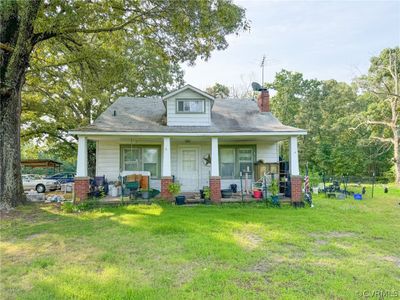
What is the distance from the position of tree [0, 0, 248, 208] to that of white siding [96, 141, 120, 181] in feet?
10.8

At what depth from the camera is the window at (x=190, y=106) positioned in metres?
12.3

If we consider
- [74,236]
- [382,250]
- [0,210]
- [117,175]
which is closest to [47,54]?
[117,175]

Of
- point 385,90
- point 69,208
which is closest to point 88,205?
point 69,208

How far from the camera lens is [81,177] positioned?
33.7 feet

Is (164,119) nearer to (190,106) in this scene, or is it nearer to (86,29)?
(190,106)

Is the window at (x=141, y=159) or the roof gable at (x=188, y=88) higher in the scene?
the roof gable at (x=188, y=88)

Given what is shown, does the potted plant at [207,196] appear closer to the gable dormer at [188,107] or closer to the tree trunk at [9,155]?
the gable dormer at [188,107]

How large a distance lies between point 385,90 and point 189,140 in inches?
919

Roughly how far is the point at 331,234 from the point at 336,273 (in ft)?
9.09

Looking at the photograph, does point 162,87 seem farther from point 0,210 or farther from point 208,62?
point 0,210

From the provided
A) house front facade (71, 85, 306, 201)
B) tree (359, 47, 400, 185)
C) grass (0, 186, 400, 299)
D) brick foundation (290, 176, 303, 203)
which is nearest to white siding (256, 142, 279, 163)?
house front facade (71, 85, 306, 201)

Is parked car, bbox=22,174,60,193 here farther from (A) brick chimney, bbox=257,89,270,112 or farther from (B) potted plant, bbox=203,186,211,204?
(A) brick chimney, bbox=257,89,270,112

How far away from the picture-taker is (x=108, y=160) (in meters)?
12.7

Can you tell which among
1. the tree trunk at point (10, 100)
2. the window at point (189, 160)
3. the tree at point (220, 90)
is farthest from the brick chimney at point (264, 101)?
the tree at point (220, 90)
